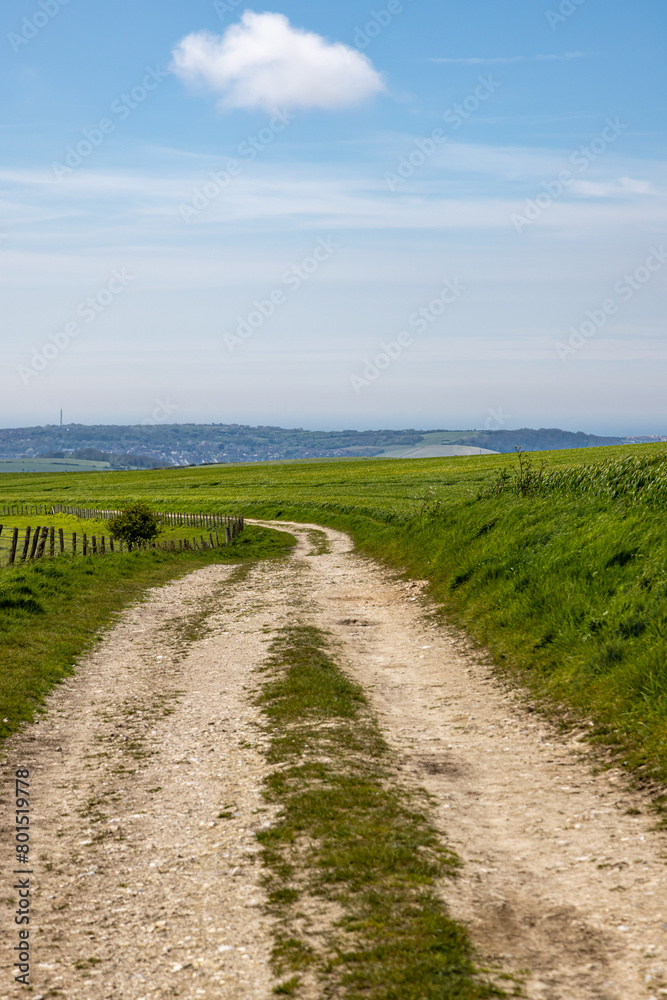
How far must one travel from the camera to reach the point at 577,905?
20.3ft

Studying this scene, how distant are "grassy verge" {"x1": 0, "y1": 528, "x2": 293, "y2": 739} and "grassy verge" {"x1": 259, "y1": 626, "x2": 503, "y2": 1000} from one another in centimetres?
496

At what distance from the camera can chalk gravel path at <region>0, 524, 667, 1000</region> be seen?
5465 mm

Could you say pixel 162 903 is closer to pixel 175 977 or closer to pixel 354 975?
pixel 175 977

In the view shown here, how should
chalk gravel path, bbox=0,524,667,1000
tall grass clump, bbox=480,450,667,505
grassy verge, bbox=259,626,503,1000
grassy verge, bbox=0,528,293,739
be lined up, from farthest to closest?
tall grass clump, bbox=480,450,667,505 < grassy verge, bbox=0,528,293,739 < chalk gravel path, bbox=0,524,667,1000 < grassy verge, bbox=259,626,503,1000

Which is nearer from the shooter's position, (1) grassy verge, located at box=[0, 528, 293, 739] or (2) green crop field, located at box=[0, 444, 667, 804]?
(2) green crop field, located at box=[0, 444, 667, 804]

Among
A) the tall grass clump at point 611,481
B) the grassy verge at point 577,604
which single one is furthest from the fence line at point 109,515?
the grassy verge at point 577,604

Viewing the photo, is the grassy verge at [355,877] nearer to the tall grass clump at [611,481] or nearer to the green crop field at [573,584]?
the green crop field at [573,584]

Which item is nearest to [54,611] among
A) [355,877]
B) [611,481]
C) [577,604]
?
[577,604]

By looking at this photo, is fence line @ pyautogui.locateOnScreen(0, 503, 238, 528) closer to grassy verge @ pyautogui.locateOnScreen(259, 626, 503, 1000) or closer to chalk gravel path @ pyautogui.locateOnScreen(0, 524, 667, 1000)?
chalk gravel path @ pyautogui.locateOnScreen(0, 524, 667, 1000)

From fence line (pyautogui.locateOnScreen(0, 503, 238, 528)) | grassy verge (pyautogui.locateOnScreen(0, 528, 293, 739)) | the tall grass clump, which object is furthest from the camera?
fence line (pyautogui.locateOnScreen(0, 503, 238, 528))

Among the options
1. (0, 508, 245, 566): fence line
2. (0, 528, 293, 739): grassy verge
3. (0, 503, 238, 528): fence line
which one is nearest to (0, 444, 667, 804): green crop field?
(0, 528, 293, 739): grassy verge

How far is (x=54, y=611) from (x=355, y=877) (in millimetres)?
14645

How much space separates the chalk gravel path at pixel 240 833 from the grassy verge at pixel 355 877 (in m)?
0.23

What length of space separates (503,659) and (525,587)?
236 cm
